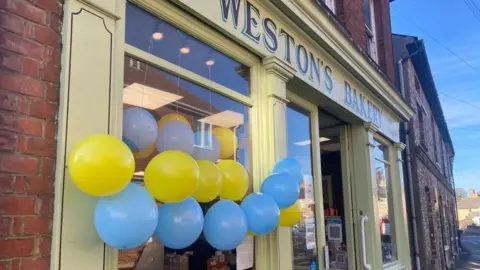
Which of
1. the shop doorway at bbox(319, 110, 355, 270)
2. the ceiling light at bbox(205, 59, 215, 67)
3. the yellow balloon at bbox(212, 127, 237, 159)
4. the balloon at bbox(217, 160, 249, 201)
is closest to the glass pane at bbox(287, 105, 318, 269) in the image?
the shop doorway at bbox(319, 110, 355, 270)

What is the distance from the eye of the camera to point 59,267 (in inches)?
69.1

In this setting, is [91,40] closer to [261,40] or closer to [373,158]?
[261,40]

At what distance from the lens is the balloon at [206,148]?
2746mm

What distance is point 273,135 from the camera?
11.6ft

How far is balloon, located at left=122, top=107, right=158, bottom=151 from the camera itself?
226 cm

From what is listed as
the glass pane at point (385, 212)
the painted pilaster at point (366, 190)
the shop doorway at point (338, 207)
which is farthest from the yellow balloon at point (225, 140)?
the glass pane at point (385, 212)

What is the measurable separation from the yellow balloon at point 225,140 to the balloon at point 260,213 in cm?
47

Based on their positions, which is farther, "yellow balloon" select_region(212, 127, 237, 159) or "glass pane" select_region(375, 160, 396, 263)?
"glass pane" select_region(375, 160, 396, 263)

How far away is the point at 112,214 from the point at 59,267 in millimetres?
342

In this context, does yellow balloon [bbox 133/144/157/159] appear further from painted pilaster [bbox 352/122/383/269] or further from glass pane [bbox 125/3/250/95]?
painted pilaster [bbox 352/122/383/269]

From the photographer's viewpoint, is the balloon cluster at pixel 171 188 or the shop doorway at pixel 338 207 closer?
the balloon cluster at pixel 171 188

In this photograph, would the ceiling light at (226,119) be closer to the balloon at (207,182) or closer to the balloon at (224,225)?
the balloon at (207,182)

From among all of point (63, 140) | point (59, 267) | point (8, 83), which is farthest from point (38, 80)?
point (59, 267)

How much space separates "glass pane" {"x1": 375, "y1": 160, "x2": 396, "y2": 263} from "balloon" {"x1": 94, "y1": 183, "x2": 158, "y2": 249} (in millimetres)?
5106
